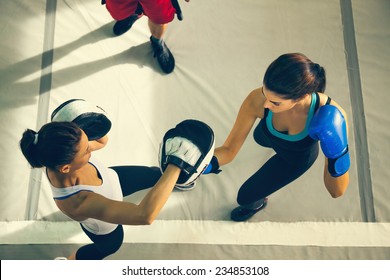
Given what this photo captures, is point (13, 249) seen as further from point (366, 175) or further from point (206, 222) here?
point (366, 175)

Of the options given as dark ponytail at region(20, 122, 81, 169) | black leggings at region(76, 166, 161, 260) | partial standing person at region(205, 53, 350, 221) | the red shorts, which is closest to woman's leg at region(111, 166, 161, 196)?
black leggings at region(76, 166, 161, 260)

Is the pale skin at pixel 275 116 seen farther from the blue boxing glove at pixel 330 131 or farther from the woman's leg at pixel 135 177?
the woman's leg at pixel 135 177

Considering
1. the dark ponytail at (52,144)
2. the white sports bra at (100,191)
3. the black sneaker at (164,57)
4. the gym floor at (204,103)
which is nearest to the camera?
the dark ponytail at (52,144)

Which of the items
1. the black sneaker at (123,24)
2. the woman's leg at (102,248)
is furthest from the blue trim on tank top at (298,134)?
the black sneaker at (123,24)

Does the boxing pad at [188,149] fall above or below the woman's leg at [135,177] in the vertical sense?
above

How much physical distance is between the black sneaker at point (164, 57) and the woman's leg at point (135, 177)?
39cm

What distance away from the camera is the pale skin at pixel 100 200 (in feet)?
3.27

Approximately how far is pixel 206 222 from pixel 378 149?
0.62 m

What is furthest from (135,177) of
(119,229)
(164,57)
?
(164,57)

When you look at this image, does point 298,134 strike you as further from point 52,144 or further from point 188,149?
point 52,144

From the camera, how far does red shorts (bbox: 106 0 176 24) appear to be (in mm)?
1426
